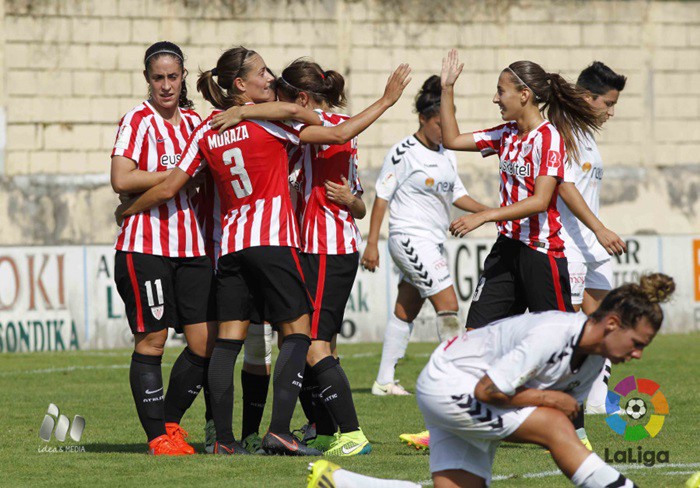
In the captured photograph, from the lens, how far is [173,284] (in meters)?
6.61

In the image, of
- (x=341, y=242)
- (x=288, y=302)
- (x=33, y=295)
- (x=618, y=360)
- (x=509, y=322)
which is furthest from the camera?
(x=33, y=295)

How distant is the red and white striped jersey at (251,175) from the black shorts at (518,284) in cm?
107

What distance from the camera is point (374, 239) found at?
942 cm

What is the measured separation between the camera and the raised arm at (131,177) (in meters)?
6.48

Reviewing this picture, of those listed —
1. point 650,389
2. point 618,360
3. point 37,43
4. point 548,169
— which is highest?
point 37,43

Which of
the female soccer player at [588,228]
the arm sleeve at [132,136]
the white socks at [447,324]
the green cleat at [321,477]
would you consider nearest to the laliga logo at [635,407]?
the female soccer player at [588,228]

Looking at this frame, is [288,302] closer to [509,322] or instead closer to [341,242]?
[341,242]

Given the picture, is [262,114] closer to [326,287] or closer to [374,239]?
[326,287]

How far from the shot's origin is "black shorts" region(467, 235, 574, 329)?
6586 millimetres

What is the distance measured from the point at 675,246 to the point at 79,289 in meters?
7.26

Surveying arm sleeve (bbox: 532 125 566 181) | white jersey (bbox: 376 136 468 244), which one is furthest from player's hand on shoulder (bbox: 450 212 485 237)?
white jersey (bbox: 376 136 468 244)

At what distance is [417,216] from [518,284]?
9.20ft

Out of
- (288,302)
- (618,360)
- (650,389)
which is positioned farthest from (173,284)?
(650,389)

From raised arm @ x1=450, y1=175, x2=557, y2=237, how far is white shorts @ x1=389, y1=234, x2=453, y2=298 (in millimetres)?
2734
